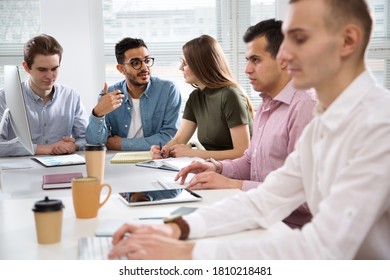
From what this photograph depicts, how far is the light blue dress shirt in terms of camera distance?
3.26 meters

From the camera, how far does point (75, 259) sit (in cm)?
111

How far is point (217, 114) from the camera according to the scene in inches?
115

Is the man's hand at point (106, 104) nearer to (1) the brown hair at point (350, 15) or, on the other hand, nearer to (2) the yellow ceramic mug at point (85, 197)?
(2) the yellow ceramic mug at point (85, 197)

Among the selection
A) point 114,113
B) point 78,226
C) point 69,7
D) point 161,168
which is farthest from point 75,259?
point 69,7

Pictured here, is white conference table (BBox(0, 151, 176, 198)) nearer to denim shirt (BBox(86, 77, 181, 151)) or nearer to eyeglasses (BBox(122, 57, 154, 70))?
denim shirt (BBox(86, 77, 181, 151))

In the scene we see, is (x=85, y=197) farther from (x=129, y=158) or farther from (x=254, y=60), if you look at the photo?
(x=129, y=158)

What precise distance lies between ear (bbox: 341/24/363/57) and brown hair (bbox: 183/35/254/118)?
1793 millimetres

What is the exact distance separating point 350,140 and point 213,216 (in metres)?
0.37

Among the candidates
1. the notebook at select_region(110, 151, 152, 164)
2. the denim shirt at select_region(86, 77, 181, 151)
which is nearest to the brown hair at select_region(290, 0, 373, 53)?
Answer: the notebook at select_region(110, 151, 152, 164)

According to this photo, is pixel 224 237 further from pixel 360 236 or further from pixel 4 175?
pixel 4 175

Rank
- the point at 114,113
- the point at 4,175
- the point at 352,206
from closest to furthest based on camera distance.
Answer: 1. the point at 352,206
2. the point at 4,175
3. the point at 114,113

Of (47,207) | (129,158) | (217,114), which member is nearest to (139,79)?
(217,114)

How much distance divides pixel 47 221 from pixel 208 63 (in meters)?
1.87

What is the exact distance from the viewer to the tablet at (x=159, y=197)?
5.06 ft
